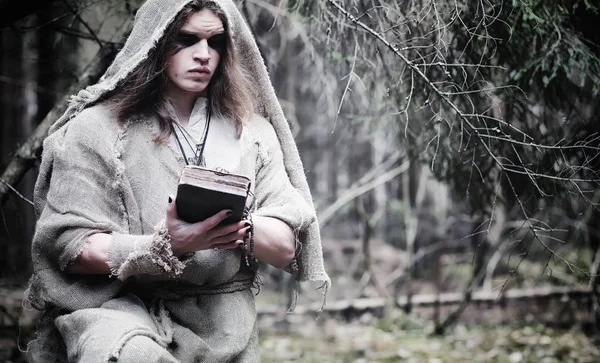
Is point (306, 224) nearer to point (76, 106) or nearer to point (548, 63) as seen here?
point (76, 106)

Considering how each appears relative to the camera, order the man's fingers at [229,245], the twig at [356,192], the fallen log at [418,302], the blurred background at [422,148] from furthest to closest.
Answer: the fallen log at [418,302]
the twig at [356,192]
the blurred background at [422,148]
the man's fingers at [229,245]

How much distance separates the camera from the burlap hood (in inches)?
97.2

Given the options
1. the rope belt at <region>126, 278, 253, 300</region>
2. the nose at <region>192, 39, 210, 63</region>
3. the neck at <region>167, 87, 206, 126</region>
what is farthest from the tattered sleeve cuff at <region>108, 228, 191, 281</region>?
the nose at <region>192, 39, 210, 63</region>

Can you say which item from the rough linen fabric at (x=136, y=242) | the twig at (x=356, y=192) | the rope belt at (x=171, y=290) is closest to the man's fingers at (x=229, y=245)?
the rough linen fabric at (x=136, y=242)

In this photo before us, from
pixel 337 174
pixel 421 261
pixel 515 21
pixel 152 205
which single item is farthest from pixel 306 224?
pixel 337 174

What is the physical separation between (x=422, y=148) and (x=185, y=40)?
2.22 m

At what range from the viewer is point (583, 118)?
3.96 meters

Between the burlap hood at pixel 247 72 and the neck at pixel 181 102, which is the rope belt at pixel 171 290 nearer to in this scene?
the burlap hood at pixel 247 72

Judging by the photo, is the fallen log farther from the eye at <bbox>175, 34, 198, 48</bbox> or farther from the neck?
the eye at <bbox>175, 34, 198, 48</bbox>

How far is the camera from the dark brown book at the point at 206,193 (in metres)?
2.00

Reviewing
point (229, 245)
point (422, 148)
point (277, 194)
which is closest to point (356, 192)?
point (422, 148)

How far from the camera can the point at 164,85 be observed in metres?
2.57

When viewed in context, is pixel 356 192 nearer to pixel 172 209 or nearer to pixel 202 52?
pixel 202 52

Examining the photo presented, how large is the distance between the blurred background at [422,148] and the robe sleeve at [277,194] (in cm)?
56
